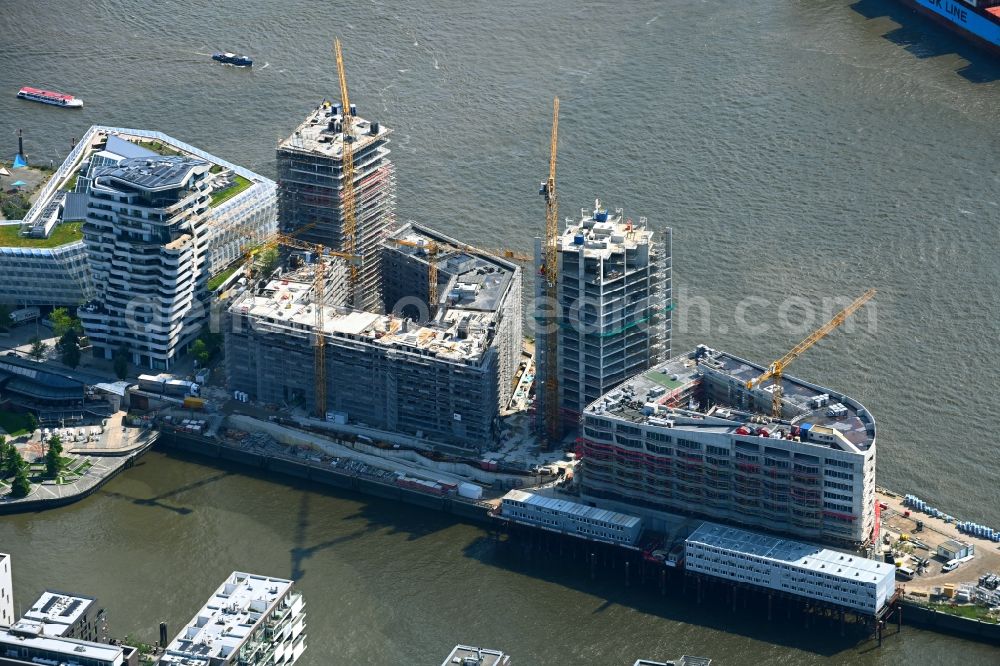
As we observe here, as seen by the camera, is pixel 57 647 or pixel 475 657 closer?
pixel 475 657

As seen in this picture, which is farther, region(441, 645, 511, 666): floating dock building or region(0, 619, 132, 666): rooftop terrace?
region(0, 619, 132, 666): rooftop terrace

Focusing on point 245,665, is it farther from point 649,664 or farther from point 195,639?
point 649,664

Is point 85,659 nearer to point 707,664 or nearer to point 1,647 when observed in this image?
point 1,647

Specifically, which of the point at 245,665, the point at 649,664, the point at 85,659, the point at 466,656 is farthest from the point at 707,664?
the point at 85,659

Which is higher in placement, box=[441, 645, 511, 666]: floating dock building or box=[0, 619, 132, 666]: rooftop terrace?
box=[441, 645, 511, 666]: floating dock building

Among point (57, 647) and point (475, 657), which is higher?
point (475, 657)

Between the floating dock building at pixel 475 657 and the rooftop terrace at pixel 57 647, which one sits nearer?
the floating dock building at pixel 475 657

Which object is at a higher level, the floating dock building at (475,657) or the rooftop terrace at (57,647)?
the floating dock building at (475,657)

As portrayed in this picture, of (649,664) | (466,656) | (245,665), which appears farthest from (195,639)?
(649,664)
